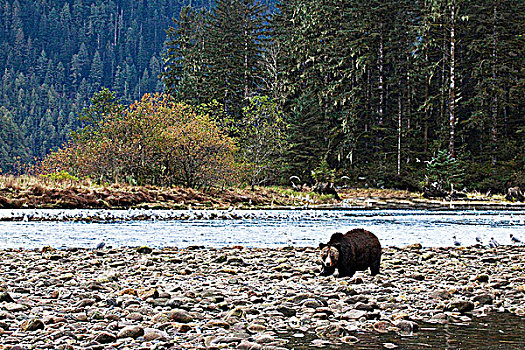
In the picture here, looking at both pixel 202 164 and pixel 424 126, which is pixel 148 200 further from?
pixel 424 126

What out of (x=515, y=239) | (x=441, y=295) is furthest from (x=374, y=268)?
(x=515, y=239)

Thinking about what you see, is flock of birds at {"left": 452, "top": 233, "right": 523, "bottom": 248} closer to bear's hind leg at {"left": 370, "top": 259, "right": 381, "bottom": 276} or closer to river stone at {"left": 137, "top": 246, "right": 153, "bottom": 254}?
bear's hind leg at {"left": 370, "top": 259, "right": 381, "bottom": 276}

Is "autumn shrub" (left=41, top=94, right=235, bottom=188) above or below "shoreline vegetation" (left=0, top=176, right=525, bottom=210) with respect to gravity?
above

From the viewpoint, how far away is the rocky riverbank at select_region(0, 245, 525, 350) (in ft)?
13.8

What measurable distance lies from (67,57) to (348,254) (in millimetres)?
166554

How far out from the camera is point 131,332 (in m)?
4.15

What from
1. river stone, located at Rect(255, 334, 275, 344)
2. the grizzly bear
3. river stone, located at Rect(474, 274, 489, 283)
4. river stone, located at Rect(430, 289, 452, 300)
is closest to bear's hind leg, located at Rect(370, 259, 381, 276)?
the grizzly bear

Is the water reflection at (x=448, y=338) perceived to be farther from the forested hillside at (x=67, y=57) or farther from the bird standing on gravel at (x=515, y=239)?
the forested hillside at (x=67, y=57)

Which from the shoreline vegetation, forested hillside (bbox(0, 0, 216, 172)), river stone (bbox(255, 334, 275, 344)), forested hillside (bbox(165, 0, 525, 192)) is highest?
forested hillside (bbox(0, 0, 216, 172))

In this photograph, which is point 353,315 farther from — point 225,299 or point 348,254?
point 348,254

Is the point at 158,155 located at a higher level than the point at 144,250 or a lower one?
higher

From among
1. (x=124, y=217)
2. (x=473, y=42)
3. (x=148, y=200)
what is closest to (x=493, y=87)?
(x=473, y=42)

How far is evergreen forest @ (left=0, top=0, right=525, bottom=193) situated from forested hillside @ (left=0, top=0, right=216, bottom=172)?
3290 inches

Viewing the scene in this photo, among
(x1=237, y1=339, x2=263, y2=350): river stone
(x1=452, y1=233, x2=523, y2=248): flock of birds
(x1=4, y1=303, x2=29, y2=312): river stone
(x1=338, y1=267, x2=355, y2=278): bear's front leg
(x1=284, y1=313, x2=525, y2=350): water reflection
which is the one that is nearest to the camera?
(x1=237, y1=339, x2=263, y2=350): river stone
